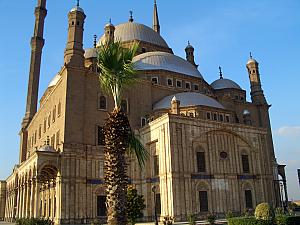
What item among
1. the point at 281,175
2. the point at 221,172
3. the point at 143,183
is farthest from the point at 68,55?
the point at 281,175

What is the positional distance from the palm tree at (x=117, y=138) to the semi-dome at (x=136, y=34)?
32373mm

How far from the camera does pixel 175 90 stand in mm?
36531

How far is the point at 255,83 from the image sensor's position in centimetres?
4450

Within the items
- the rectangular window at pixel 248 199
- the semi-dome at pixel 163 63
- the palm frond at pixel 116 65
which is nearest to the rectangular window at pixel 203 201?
the rectangular window at pixel 248 199

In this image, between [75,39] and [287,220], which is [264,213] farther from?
[75,39]

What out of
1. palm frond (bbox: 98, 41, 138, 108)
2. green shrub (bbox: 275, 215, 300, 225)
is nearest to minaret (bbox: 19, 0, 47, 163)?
palm frond (bbox: 98, 41, 138, 108)

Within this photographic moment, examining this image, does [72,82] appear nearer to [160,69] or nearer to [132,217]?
[160,69]

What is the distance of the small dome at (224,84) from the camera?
45.0m

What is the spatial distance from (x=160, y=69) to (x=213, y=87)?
11.5 meters

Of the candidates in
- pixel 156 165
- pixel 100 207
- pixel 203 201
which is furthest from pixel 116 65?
pixel 100 207

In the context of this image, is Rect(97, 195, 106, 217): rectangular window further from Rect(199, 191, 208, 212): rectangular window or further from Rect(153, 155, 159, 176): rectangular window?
Rect(199, 191, 208, 212): rectangular window

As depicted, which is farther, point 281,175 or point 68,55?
point 281,175

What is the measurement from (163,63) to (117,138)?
26583mm

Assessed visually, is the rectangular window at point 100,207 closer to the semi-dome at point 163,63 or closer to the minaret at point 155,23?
the semi-dome at point 163,63
